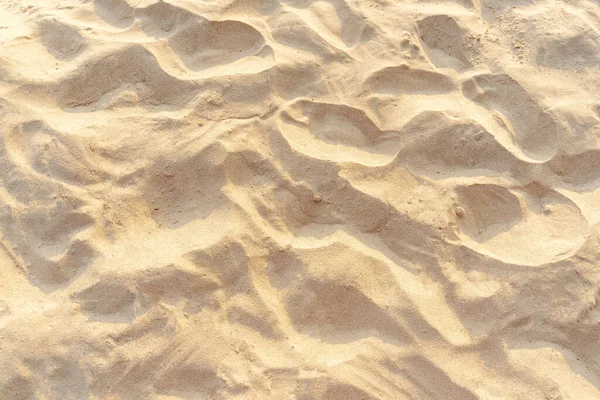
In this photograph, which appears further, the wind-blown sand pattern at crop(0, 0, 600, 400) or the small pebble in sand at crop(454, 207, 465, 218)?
the small pebble in sand at crop(454, 207, 465, 218)

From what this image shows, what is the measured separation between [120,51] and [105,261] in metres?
0.84

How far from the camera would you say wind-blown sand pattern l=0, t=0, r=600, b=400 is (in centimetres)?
151

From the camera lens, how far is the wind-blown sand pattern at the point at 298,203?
1512mm

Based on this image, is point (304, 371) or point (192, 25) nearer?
point (304, 371)

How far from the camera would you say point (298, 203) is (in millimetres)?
1712

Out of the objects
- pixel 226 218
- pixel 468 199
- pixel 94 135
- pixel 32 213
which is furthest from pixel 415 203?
pixel 32 213

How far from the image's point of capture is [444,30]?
6.75ft

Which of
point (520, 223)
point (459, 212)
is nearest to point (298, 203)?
point (459, 212)

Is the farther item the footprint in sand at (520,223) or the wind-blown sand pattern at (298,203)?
the footprint in sand at (520,223)

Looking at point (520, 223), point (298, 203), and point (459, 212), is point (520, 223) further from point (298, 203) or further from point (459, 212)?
point (298, 203)

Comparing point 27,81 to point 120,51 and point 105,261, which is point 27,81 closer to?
point 120,51

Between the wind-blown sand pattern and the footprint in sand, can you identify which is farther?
the footprint in sand

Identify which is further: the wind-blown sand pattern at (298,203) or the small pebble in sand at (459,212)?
the small pebble in sand at (459,212)

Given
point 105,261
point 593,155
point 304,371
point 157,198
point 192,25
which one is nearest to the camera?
point 304,371
